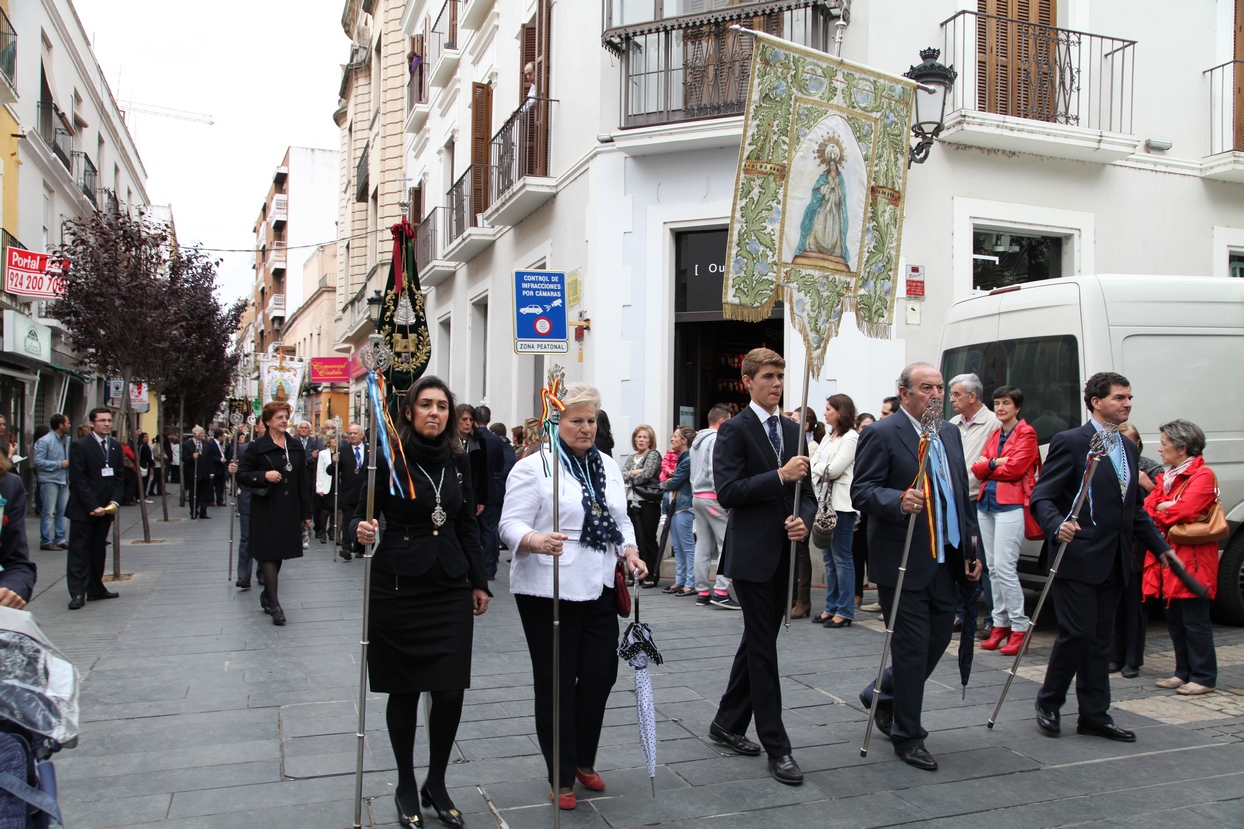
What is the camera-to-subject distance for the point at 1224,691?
6.48 m

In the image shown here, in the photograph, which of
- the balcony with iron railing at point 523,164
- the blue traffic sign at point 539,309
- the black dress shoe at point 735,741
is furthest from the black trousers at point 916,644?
the balcony with iron railing at point 523,164

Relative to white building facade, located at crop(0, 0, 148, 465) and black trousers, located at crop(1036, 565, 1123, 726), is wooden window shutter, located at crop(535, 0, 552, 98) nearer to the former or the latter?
white building facade, located at crop(0, 0, 148, 465)

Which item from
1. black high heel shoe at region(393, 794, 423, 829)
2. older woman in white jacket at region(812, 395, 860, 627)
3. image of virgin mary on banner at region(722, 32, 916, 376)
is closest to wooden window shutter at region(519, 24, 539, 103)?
older woman in white jacket at region(812, 395, 860, 627)

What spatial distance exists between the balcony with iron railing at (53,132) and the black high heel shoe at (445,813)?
23548mm

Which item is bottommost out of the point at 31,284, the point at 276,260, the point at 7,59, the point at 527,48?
the point at 31,284

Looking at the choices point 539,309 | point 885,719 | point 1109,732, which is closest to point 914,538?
point 885,719

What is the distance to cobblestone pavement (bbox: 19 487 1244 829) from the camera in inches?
174

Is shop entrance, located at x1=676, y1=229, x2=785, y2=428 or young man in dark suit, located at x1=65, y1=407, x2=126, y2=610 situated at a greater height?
shop entrance, located at x1=676, y1=229, x2=785, y2=428

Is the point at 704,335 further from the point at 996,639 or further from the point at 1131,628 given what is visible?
the point at 1131,628

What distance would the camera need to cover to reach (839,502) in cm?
892

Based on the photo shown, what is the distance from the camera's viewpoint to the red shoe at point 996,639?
305 inches

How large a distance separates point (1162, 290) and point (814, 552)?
14.1ft

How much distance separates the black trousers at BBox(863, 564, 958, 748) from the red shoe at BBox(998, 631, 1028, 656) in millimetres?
2762

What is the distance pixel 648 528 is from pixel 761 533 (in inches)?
251
